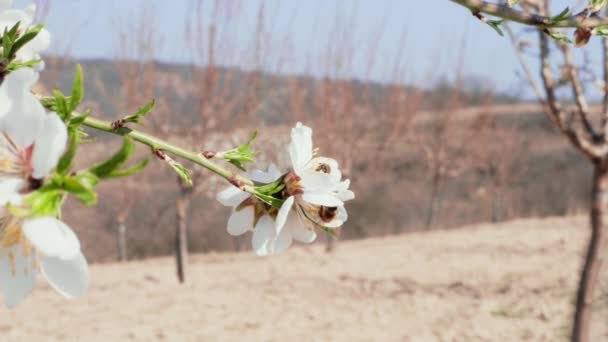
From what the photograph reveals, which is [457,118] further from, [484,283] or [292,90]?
[484,283]

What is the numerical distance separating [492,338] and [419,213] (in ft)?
38.2

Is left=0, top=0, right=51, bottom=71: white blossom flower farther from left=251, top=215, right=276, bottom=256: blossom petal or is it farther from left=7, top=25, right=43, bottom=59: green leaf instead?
left=251, top=215, right=276, bottom=256: blossom petal

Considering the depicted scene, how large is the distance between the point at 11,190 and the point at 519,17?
545 mm

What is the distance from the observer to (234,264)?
875 centimetres

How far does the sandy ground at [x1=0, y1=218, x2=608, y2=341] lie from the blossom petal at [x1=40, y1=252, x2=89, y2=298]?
14.8ft

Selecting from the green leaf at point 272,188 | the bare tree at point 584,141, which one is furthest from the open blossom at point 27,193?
the bare tree at point 584,141

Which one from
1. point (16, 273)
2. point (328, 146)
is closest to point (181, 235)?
point (328, 146)

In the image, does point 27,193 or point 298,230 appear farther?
point 298,230

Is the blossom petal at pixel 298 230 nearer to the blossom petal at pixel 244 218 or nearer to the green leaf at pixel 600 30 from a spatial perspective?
the blossom petal at pixel 244 218

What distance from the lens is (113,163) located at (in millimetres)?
365

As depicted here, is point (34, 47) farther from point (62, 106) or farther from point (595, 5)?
point (595, 5)

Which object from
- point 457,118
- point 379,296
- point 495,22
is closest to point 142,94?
point 379,296

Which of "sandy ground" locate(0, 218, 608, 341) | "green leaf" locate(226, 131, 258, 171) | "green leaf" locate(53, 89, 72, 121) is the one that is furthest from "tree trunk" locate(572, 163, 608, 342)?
"green leaf" locate(53, 89, 72, 121)

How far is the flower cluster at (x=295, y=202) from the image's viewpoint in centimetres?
56
